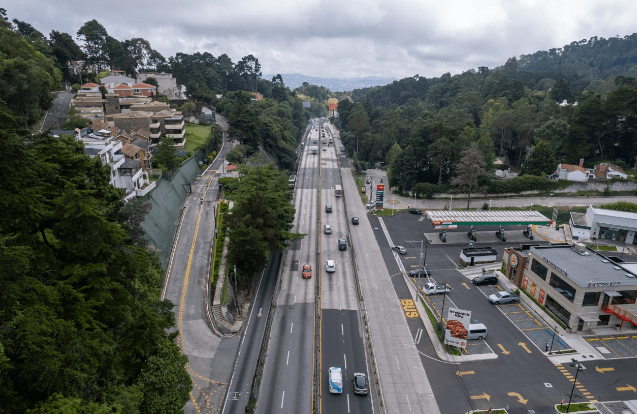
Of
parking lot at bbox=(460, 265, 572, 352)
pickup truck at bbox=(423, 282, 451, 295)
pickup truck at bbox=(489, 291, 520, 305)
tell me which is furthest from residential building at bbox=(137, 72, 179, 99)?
pickup truck at bbox=(489, 291, 520, 305)

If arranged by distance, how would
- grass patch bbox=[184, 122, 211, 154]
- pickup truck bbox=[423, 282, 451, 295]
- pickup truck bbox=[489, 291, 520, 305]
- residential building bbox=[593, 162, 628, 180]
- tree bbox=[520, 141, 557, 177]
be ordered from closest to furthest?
pickup truck bbox=[489, 291, 520, 305], pickup truck bbox=[423, 282, 451, 295], residential building bbox=[593, 162, 628, 180], tree bbox=[520, 141, 557, 177], grass patch bbox=[184, 122, 211, 154]

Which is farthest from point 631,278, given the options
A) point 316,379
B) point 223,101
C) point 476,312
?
point 223,101

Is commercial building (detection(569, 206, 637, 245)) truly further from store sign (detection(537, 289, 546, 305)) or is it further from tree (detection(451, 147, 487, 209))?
store sign (detection(537, 289, 546, 305))

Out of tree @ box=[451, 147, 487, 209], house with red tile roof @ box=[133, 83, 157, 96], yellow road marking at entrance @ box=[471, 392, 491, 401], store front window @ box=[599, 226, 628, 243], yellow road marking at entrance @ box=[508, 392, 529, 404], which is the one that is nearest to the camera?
yellow road marking at entrance @ box=[508, 392, 529, 404]

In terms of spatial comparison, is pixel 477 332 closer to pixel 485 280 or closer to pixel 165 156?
pixel 485 280

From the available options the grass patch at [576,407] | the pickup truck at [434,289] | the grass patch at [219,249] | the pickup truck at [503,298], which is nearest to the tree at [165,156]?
the grass patch at [219,249]

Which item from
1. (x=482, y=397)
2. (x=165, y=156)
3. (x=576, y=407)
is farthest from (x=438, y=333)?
(x=165, y=156)
